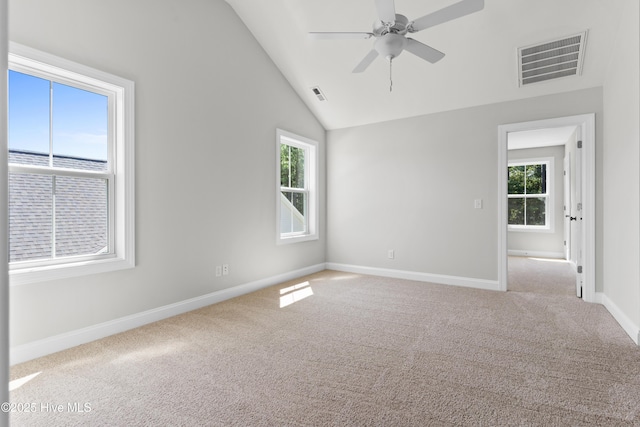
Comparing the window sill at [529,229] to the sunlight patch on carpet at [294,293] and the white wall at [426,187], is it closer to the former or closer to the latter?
the white wall at [426,187]

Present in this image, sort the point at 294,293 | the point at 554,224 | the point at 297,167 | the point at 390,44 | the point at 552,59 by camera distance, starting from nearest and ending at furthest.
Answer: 1. the point at 390,44
2. the point at 552,59
3. the point at 294,293
4. the point at 297,167
5. the point at 554,224

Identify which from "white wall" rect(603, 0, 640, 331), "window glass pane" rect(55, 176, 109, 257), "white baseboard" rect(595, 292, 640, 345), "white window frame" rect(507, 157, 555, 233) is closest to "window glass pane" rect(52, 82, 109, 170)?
"window glass pane" rect(55, 176, 109, 257)

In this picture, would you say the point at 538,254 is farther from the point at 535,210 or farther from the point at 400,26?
the point at 400,26

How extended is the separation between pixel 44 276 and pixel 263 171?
2470 millimetres

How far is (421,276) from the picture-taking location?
4.69 m

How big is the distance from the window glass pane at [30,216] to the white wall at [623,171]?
4.52m

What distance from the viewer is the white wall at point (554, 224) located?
7188mm

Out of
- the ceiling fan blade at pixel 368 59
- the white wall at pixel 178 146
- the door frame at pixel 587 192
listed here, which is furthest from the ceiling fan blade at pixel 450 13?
the door frame at pixel 587 192

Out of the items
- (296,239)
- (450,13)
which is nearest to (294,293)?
(296,239)

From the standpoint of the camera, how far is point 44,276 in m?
2.32

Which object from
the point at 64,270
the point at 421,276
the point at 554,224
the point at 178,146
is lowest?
the point at 421,276

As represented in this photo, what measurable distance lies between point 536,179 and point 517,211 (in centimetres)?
83

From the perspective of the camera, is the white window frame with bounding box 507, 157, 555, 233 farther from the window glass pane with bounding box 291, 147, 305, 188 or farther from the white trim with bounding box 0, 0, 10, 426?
the white trim with bounding box 0, 0, 10, 426

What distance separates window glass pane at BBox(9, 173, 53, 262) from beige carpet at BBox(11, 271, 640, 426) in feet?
2.54
